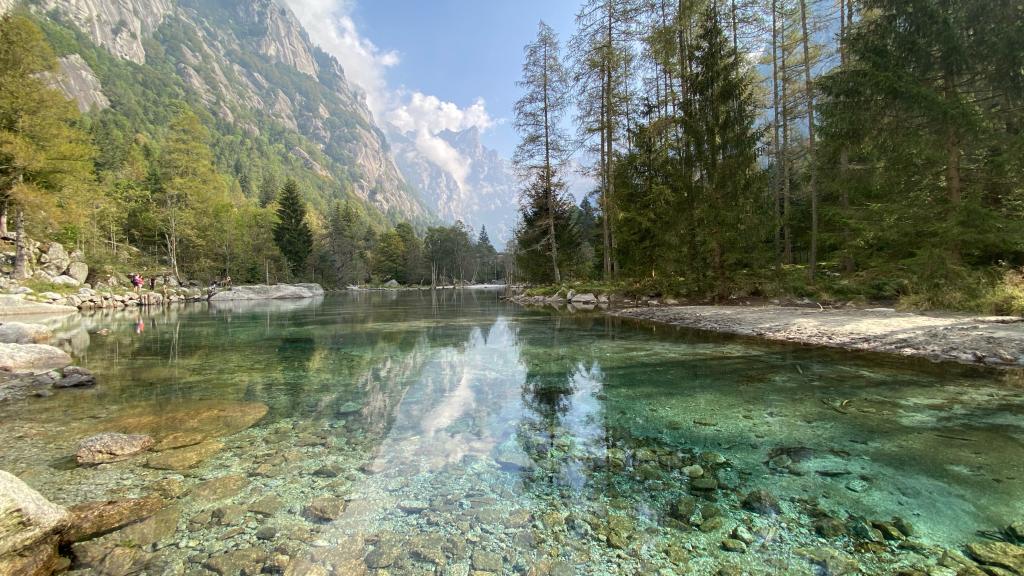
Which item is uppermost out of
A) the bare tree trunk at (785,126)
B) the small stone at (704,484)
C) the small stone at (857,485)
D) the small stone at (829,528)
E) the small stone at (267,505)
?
the bare tree trunk at (785,126)

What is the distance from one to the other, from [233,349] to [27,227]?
2232cm

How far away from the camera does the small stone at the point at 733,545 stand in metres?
2.32

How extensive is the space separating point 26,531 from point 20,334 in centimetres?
1066

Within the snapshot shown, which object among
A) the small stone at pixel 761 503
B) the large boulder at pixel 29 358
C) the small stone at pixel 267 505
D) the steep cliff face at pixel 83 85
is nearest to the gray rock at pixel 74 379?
the large boulder at pixel 29 358

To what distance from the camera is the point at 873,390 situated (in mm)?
5289

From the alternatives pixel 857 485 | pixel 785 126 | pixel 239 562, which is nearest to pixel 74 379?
pixel 239 562

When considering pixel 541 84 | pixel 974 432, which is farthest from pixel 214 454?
pixel 541 84

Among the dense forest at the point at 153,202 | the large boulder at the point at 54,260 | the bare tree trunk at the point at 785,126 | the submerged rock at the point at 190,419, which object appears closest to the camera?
the submerged rock at the point at 190,419

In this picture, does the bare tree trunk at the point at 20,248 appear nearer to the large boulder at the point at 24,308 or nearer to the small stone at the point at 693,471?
the large boulder at the point at 24,308

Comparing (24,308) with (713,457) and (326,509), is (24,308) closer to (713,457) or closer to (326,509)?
(326,509)

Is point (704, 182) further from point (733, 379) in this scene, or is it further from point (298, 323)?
point (298, 323)

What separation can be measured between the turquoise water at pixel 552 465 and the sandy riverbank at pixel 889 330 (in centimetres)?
85

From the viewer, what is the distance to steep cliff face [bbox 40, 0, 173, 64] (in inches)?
4218

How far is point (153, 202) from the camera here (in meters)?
37.1
